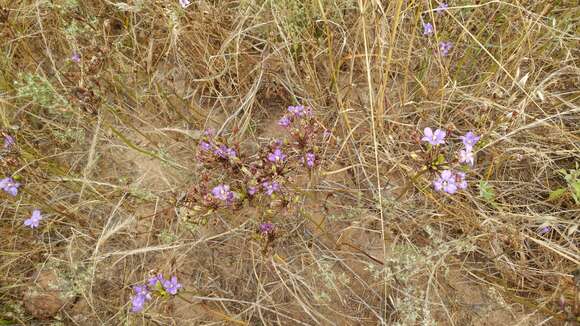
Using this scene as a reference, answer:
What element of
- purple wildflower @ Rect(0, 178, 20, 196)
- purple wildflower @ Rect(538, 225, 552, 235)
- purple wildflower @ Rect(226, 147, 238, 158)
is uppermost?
purple wildflower @ Rect(0, 178, 20, 196)

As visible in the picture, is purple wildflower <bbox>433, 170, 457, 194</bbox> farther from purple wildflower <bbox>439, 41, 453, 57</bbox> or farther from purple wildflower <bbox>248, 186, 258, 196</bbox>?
purple wildflower <bbox>439, 41, 453, 57</bbox>

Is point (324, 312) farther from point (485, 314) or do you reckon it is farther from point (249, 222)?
point (485, 314)

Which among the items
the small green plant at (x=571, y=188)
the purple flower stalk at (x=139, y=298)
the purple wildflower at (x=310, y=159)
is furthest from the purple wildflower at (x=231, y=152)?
the small green plant at (x=571, y=188)

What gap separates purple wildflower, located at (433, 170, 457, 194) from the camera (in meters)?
1.77

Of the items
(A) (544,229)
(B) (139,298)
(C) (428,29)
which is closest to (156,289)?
(B) (139,298)

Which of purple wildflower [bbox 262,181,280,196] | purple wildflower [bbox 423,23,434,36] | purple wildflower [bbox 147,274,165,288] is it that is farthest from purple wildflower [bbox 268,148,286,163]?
purple wildflower [bbox 423,23,434,36]

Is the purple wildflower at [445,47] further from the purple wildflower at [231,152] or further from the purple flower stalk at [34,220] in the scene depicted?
the purple flower stalk at [34,220]

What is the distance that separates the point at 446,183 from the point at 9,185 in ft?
6.73

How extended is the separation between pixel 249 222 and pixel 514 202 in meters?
1.39

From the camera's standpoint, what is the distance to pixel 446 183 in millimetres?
1799

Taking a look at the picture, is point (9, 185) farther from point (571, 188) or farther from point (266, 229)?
point (571, 188)

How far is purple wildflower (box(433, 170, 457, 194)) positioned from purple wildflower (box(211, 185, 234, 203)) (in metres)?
0.90

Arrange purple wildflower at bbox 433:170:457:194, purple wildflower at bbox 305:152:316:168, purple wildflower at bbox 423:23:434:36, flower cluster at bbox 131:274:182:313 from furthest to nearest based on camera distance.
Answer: purple wildflower at bbox 423:23:434:36, purple wildflower at bbox 305:152:316:168, flower cluster at bbox 131:274:182:313, purple wildflower at bbox 433:170:457:194

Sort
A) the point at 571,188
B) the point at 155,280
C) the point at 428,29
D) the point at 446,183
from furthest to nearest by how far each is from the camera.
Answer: the point at 428,29 < the point at 571,188 < the point at 155,280 < the point at 446,183
